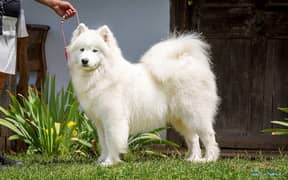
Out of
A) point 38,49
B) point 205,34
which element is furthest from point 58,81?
point 205,34

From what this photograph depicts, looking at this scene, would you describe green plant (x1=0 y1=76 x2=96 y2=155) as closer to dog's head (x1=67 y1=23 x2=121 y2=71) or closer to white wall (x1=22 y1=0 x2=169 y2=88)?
white wall (x1=22 y1=0 x2=169 y2=88)

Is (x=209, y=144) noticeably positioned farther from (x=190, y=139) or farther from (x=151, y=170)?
(x=151, y=170)

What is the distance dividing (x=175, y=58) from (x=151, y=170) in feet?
4.42

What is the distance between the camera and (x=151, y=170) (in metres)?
5.91

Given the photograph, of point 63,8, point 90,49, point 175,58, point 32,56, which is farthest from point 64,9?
point 32,56

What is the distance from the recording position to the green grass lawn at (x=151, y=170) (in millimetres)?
5605

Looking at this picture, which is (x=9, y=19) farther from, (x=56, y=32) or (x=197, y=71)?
(x=56, y=32)

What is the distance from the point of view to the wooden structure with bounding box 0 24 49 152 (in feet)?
26.0

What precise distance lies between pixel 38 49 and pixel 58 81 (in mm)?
488

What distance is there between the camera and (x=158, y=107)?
654cm

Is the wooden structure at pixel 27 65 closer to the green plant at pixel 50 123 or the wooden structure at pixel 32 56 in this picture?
the wooden structure at pixel 32 56

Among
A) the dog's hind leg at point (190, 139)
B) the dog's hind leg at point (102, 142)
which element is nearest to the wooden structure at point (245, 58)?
the dog's hind leg at point (190, 139)

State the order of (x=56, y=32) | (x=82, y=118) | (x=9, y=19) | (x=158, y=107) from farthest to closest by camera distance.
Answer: (x=56, y=32), (x=82, y=118), (x=158, y=107), (x=9, y=19)

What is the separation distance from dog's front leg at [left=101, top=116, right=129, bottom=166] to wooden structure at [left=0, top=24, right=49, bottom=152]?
→ 2.04 m
